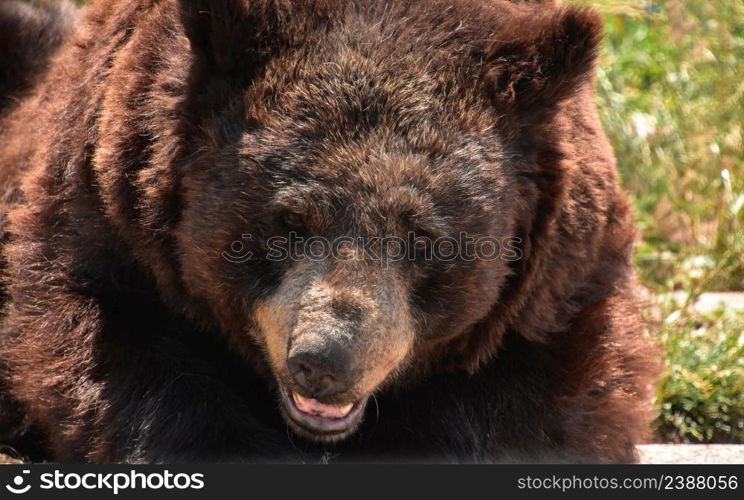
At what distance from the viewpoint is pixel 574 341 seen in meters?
5.91

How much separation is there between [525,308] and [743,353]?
2.44 m

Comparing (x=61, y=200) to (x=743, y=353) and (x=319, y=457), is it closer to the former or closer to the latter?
(x=319, y=457)

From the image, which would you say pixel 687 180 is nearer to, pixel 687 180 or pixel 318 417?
pixel 687 180

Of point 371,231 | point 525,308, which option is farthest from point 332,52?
point 525,308

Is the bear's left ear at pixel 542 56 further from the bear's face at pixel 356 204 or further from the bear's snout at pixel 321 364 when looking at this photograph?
the bear's snout at pixel 321 364

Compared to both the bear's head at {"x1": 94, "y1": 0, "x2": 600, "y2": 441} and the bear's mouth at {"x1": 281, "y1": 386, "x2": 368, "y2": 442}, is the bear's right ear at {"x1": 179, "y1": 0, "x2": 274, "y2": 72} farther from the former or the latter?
the bear's mouth at {"x1": 281, "y1": 386, "x2": 368, "y2": 442}

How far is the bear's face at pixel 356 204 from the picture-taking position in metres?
4.85

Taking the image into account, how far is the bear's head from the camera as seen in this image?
4.86 meters

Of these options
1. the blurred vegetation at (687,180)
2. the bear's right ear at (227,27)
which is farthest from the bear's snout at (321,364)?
the blurred vegetation at (687,180)

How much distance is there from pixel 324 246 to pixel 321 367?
515 millimetres

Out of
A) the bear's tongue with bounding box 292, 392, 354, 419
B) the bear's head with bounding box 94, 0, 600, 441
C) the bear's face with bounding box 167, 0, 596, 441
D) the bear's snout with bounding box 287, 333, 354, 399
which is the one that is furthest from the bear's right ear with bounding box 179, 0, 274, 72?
the bear's tongue with bounding box 292, 392, 354, 419

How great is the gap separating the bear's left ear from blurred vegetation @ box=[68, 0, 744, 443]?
86.9 inches

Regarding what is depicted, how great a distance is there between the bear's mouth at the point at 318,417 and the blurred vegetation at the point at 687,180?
2.56 metres

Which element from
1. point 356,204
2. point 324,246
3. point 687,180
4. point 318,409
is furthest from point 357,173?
point 687,180
